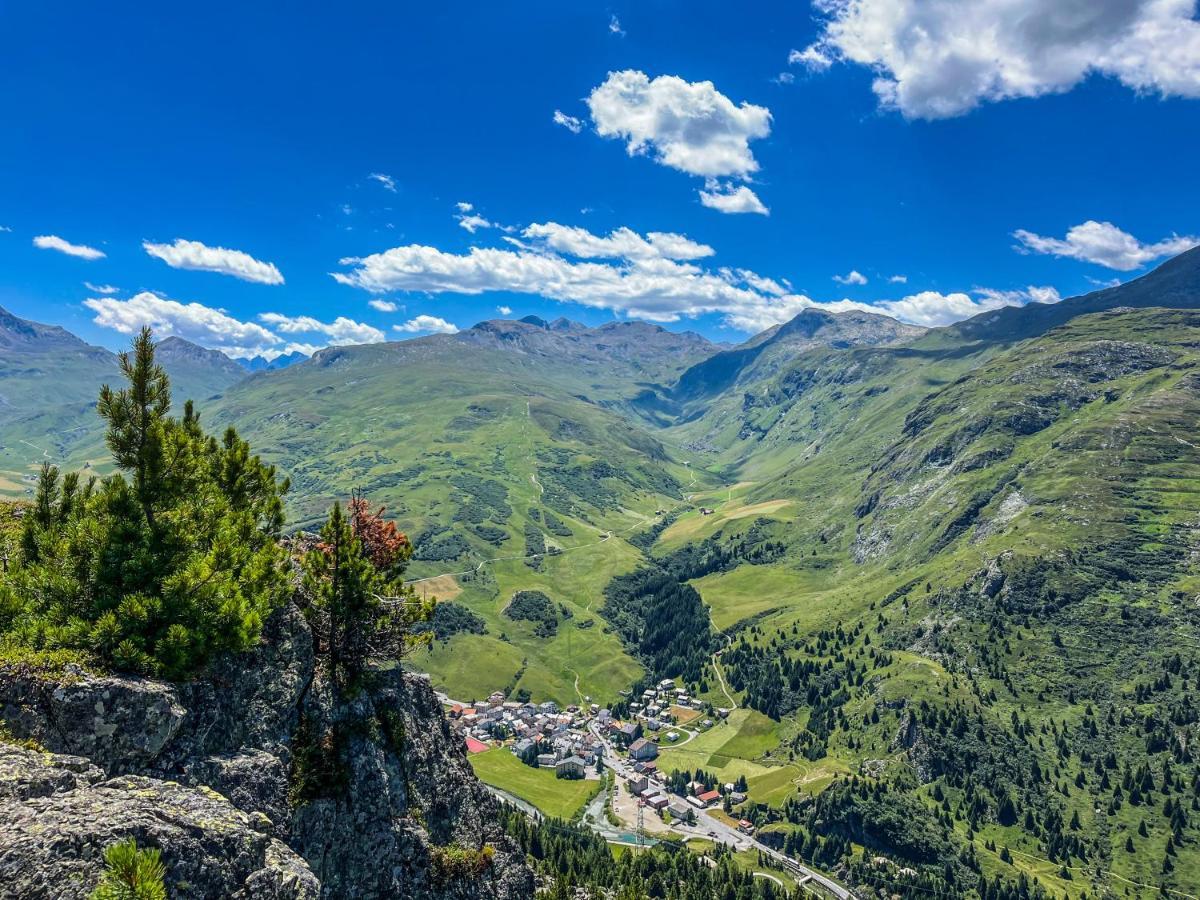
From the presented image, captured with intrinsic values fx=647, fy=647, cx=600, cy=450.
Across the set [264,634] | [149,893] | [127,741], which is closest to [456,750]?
[264,634]

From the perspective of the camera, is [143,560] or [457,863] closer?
[143,560]

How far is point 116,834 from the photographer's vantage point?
1936cm

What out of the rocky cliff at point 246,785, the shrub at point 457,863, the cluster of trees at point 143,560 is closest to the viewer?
the rocky cliff at point 246,785

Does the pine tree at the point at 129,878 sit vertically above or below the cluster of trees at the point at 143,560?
below

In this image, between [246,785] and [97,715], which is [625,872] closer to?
[246,785]

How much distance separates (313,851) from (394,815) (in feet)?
23.1

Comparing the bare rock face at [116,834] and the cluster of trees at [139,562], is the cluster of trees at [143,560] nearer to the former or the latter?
the cluster of trees at [139,562]

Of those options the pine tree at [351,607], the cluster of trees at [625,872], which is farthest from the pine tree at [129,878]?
the cluster of trees at [625,872]

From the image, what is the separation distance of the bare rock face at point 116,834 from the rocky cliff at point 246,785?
5cm

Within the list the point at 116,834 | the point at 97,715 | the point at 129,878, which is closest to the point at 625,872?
the point at 97,715

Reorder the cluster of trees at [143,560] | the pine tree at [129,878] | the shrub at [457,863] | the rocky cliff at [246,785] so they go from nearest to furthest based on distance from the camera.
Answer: the pine tree at [129,878] → the rocky cliff at [246,785] → the cluster of trees at [143,560] → the shrub at [457,863]

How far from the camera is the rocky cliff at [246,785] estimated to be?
63.6ft

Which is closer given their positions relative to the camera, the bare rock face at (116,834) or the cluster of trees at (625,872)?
the bare rock face at (116,834)

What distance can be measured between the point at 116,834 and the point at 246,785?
10749 mm
